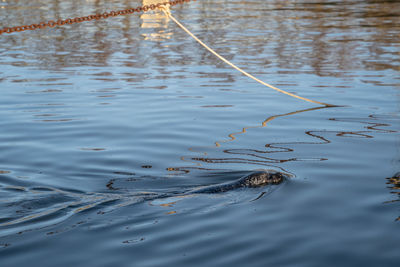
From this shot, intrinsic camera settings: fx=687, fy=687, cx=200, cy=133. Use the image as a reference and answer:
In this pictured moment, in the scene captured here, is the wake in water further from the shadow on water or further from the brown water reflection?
the brown water reflection

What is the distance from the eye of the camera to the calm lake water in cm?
629

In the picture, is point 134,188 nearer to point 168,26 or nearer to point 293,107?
point 293,107

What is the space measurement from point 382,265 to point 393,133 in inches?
214

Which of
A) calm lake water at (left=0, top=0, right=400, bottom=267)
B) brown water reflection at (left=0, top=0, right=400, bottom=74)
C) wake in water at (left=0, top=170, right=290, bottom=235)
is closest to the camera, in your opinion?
calm lake water at (left=0, top=0, right=400, bottom=267)

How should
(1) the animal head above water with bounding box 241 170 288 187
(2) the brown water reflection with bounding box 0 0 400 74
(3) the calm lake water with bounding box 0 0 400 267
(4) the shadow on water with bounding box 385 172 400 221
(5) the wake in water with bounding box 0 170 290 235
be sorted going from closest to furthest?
(3) the calm lake water with bounding box 0 0 400 267, (5) the wake in water with bounding box 0 170 290 235, (4) the shadow on water with bounding box 385 172 400 221, (1) the animal head above water with bounding box 241 170 288 187, (2) the brown water reflection with bounding box 0 0 400 74

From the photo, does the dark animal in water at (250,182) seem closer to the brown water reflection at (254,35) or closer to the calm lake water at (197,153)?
the calm lake water at (197,153)

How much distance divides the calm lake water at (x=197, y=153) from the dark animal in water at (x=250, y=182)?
0.53ft

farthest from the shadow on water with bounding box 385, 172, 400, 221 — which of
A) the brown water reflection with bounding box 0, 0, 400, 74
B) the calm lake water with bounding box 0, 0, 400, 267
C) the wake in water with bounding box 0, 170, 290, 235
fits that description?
the brown water reflection with bounding box 0, 0, 400, 74

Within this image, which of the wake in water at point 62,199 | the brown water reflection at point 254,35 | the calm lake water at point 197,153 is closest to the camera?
the calm lake water at point 197,153

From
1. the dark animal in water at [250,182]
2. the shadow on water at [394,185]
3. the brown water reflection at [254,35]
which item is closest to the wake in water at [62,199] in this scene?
the dark animal in water at [250,182]

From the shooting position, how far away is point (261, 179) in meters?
8.23

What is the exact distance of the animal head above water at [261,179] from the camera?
8.17m

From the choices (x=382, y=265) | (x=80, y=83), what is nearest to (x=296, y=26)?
(x=80, y=83)

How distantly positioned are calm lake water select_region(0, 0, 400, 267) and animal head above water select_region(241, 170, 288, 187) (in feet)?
0.50
